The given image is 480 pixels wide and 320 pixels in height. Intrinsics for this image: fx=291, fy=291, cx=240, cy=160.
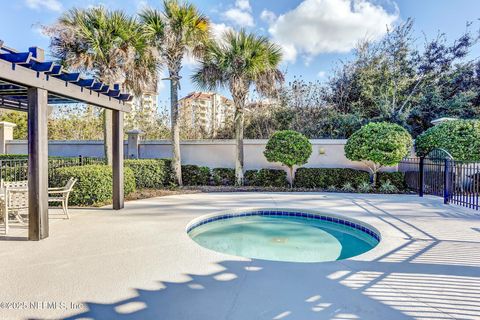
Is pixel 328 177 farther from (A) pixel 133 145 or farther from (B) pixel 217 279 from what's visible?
(B) pixel 217 279

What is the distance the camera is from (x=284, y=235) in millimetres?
6238

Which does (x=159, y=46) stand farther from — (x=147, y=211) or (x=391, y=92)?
(x=391, y=92)

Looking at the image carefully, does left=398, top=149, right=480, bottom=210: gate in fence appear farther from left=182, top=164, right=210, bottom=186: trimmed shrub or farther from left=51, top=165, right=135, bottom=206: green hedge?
left=51, top=165, right=135, bottom=206: green hedge

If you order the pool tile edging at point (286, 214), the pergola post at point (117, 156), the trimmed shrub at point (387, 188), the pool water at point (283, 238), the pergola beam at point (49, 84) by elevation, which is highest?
the pergola beam at point (49, 84)

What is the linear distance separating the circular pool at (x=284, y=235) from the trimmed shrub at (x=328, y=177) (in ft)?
14.0

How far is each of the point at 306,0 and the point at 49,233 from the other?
1298cm

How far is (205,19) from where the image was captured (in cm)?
1034

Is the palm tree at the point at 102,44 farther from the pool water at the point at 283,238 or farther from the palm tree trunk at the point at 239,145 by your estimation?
the pool water at the point at 283,238

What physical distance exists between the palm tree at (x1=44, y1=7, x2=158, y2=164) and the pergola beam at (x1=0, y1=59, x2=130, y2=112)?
353 centimetres

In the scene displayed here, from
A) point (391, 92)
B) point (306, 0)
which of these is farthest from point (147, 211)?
point (391, 92)

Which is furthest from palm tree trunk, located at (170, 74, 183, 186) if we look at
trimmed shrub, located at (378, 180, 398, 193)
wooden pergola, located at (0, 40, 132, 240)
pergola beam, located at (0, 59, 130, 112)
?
trimmed shrub, located at (378, 180, 398, 193)

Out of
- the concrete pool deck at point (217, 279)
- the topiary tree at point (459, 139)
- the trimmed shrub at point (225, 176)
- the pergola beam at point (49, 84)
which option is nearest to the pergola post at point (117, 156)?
the pergola beam at point (49, 84)

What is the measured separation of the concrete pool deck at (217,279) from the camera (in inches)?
107

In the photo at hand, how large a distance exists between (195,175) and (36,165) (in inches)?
293
